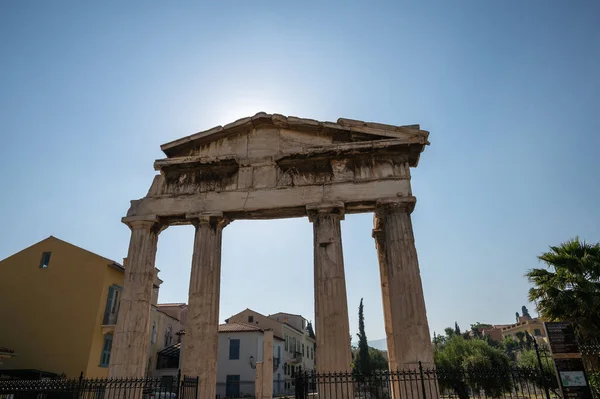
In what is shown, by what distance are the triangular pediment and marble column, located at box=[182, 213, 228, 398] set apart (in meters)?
2.75

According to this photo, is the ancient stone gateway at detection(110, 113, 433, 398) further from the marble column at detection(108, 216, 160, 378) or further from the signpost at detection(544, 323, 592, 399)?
the signpost at detection(544, 323, 592, 399)

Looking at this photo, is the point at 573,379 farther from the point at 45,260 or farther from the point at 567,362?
the point at 45,260

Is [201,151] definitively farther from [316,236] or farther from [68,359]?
[68,359]

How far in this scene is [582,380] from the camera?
9.02m

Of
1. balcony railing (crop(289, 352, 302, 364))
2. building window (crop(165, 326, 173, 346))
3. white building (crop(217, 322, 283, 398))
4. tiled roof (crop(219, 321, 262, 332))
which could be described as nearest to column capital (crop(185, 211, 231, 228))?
building window (crop(165, 326, 173, 346))

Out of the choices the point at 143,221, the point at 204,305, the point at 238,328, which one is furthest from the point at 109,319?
the point at 238,328

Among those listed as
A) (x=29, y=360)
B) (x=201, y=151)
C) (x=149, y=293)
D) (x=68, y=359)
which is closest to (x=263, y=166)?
(x=201, y=151)

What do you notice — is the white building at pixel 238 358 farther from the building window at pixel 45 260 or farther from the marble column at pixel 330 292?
the marble column at pixel 330 292

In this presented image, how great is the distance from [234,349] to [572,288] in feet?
81.3

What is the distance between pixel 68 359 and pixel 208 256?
9184mm

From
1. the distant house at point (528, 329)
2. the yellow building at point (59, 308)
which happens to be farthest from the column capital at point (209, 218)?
the distant house at point (528, 329)

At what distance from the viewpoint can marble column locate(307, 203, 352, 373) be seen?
11.3m

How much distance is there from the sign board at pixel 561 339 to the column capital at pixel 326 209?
20.3 ft

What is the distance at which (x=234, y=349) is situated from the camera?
31.8m
